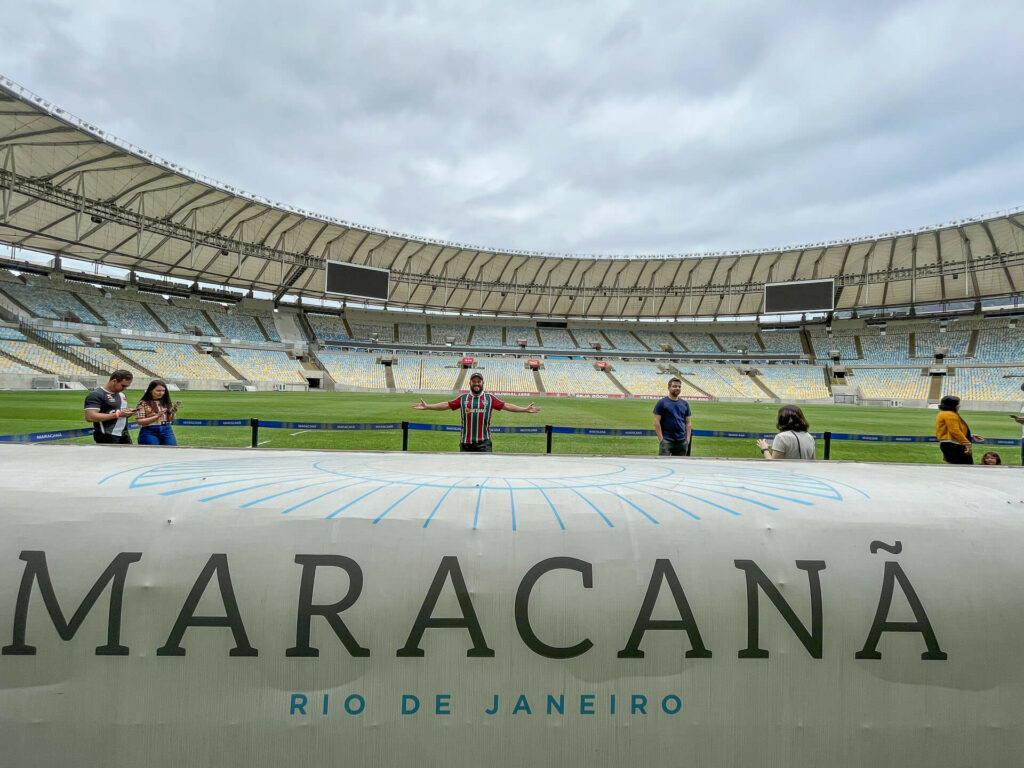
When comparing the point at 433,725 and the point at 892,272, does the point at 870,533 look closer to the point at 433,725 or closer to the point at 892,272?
the point at 433,725

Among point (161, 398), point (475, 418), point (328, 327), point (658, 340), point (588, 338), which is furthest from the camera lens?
point (588, 338)

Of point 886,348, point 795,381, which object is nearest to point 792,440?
point 795,381

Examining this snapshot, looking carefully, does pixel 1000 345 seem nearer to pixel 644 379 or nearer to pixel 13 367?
pixel 644 379

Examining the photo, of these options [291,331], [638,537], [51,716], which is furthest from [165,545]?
[291,331]

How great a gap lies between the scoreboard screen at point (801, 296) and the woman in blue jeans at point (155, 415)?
52.1 m

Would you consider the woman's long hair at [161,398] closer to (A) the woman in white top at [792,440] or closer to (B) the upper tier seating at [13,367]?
(A) the woman in white top at [792,440]

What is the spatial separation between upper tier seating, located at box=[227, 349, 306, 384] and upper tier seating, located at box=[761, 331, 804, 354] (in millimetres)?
51891

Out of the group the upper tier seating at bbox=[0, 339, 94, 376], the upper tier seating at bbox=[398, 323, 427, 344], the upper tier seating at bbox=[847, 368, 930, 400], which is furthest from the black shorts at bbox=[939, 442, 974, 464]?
the upper tier seating at bbox=[398, 323, 427, 344]

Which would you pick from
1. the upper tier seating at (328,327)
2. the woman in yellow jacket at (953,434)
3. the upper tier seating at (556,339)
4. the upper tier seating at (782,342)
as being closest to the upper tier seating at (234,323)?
the upper tier seating at (328,327)

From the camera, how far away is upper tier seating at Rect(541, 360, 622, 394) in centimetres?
4422

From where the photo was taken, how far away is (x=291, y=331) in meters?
49.3

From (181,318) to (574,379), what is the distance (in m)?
38.5

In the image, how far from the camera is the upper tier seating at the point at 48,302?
113 ft

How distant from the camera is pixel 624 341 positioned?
2259 inches
